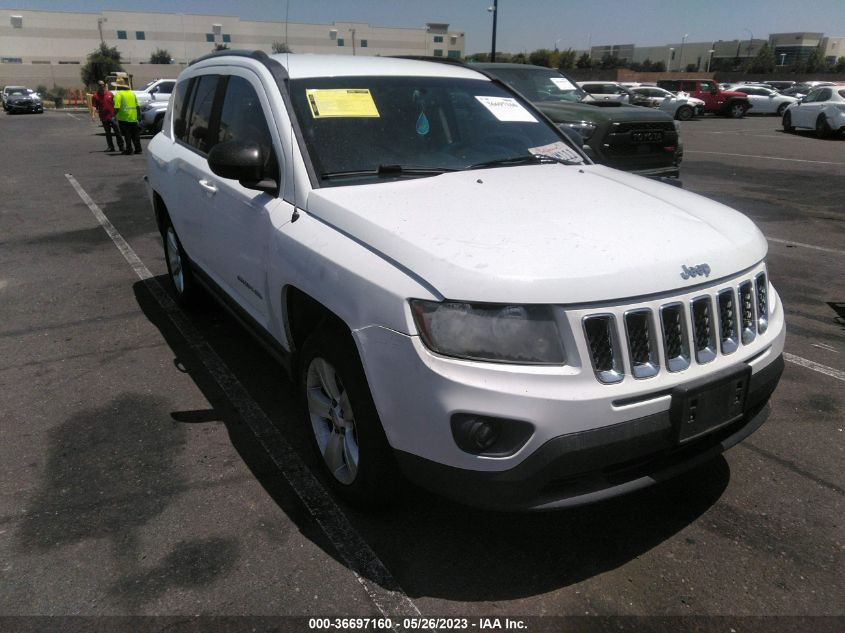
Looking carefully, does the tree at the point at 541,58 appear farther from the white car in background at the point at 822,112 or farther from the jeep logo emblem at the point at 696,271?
the jeep logo emblem at the point at 696,271

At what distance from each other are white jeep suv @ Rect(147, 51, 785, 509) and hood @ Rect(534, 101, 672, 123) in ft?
19.7

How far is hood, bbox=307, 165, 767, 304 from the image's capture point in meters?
2.14

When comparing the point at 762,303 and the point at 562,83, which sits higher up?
the point at 562,83

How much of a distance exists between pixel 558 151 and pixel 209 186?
2.04 m

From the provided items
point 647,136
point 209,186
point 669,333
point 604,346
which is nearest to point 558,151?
point 669,333

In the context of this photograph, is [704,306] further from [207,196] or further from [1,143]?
[1,143]

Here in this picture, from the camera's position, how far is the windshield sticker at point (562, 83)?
10805 millimetres

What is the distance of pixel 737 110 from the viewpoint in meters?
32.4

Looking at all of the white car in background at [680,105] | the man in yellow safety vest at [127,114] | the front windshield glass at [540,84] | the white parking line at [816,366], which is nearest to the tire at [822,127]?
the white car in background at [680,105]

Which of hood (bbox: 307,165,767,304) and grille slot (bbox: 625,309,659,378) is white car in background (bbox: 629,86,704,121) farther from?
grille slot (bbox: 625,309,659,378)

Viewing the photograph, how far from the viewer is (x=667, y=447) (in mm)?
2256

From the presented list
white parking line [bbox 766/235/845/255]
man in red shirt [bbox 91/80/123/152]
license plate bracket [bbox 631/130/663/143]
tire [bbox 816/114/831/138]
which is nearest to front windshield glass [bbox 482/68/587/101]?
license plate bracket [bbox 631/130/663/143]

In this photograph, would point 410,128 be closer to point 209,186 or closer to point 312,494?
point 209,186

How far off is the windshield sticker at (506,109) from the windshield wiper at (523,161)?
0.36m
